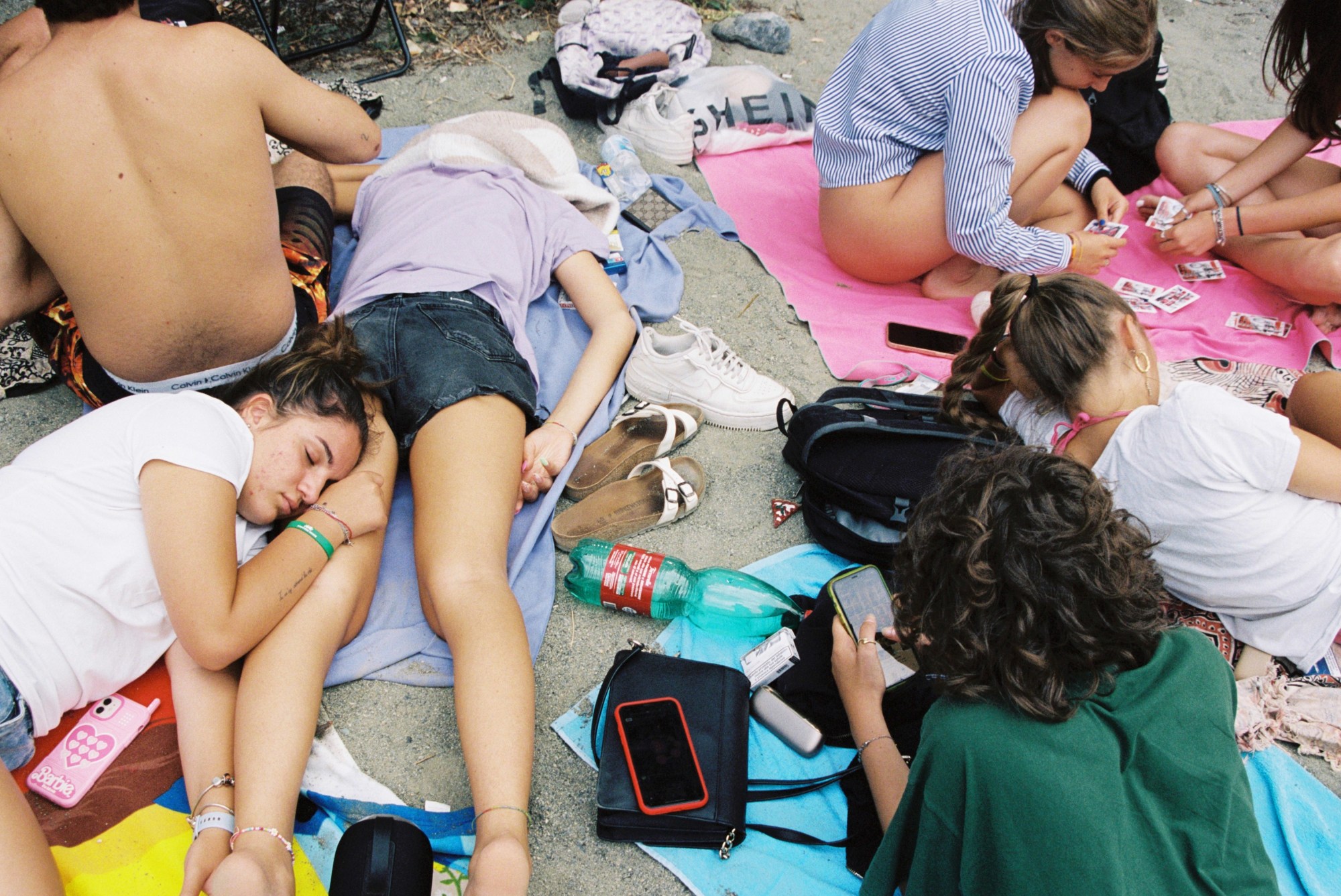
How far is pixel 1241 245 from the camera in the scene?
379 centimetres

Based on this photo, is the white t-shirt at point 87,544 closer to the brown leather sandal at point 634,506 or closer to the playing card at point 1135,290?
the brown leather sandal at point 634,506

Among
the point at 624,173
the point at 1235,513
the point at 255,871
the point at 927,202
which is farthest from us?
the point at 624,173

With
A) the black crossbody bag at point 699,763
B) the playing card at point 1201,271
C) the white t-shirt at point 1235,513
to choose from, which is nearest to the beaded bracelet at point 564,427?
the black crossbody bag at point 699,763

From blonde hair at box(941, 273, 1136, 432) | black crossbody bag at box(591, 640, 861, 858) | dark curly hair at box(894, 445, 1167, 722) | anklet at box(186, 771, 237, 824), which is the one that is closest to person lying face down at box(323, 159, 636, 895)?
black crossbody bag at box(591, 640, 861, 858)

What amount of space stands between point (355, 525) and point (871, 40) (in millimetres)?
2603

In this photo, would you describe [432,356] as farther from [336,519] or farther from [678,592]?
[678,592]

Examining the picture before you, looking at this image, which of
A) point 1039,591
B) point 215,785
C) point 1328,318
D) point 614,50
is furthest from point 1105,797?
point 614,50

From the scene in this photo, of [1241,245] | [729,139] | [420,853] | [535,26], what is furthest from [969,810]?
[535,26]

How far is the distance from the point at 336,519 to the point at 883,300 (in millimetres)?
2431

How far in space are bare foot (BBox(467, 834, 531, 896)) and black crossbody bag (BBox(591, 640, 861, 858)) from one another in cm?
29

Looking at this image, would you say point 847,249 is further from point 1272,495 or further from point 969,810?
point 969,810

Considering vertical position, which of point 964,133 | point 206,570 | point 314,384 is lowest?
point 206,570

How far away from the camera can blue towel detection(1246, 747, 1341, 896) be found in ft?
6.66

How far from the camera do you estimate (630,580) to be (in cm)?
247
